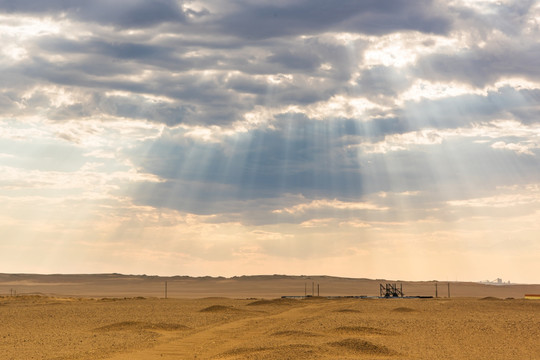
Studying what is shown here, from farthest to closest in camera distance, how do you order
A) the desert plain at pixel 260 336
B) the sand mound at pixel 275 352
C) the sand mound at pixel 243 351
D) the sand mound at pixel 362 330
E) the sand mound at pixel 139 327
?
the sand mound at pixel 139 327
the sand mound at pixel 362 330
the desert plain at pixel 260 336
the sand mound at pixel 243 351
the sand mound at pixel 275 352

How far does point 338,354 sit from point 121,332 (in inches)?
597

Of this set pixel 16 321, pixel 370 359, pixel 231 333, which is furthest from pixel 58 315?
pixel 370 359

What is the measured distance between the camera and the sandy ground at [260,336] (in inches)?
1065

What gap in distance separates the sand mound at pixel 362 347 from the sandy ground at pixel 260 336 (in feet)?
0.14

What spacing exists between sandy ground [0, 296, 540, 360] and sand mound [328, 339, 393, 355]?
0.04 meters

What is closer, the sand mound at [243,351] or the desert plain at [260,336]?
the sand mound at [243,351]

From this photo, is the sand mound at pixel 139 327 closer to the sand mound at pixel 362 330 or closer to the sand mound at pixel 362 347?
the sand mound at pixel 362 330

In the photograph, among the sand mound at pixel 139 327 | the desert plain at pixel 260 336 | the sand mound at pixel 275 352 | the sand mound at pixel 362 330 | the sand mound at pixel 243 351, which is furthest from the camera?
the sand mound at pixel 139 327

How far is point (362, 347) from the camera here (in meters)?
27.5

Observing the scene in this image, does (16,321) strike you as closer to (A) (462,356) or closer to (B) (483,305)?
(A) (462,356)

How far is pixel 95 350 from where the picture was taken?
2850 centimetres

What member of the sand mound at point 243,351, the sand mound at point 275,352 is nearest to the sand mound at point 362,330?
the sand mound at point 275,352

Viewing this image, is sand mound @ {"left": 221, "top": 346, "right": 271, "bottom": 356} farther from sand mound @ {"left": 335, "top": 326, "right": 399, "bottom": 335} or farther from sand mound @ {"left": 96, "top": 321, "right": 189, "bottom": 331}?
sand mound @ {"left": 96, "top": 321, "right": 189, "bottom": 331}

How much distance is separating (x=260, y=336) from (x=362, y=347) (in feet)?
25.2
